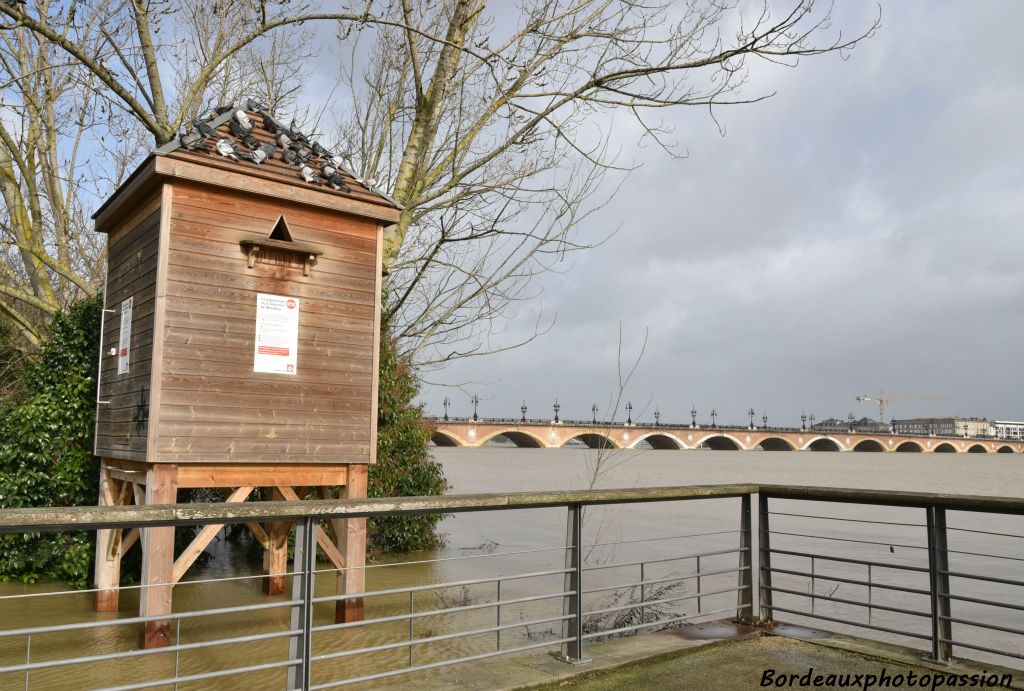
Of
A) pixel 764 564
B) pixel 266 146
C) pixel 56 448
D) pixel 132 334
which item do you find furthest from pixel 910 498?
pixel 56 448

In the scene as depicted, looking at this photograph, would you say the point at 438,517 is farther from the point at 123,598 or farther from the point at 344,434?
the point at 344,434

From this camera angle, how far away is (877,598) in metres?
13.6

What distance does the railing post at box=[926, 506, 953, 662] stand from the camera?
4.85 metres

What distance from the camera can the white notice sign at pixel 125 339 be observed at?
871cm

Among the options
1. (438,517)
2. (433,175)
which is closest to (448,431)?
(438,517)

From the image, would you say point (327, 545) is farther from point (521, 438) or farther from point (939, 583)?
point (521, 438)

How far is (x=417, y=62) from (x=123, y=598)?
791 centimetres

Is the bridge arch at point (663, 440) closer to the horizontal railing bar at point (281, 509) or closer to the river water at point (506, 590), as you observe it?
the river water at point (506, 590)

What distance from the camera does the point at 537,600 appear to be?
32.2ft

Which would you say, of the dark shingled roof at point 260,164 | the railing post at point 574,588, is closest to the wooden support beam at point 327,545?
the dark shingled roof at point 260,164

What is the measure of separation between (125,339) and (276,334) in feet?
6.07

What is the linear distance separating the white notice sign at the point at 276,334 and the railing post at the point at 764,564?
15.8ft

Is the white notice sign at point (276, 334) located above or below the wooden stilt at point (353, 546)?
above

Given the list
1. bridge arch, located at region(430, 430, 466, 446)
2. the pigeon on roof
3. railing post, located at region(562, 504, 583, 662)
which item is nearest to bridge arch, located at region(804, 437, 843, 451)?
bridge arch, located at region(430, 430, 466, 446)
